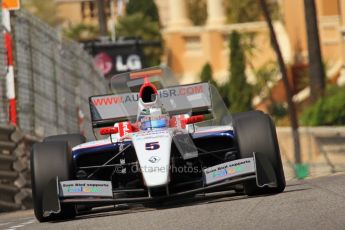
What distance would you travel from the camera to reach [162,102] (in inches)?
619

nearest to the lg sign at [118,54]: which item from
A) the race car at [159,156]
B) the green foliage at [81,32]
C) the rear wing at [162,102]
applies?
the green foliage at [81,32]

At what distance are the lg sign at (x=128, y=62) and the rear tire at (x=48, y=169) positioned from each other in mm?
Answer: 34536

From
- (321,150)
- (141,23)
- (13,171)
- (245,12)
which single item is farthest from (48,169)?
(141,23)

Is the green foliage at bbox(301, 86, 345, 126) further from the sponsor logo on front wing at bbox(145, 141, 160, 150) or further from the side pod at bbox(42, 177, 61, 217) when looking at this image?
the side pod at bbox(42, 177, 61, 217)

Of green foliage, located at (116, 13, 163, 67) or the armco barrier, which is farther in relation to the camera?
green foliage, located at (116, 13, 163, 67)

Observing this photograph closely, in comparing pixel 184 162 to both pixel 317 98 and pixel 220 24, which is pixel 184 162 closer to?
pixel 317 98

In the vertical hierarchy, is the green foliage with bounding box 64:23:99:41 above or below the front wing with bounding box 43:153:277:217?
above

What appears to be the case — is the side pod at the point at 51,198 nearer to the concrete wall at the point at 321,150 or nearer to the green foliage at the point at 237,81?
the concrete wall at the point at 321,150

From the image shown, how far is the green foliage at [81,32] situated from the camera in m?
67.9

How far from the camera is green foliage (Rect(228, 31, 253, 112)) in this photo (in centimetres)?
4981

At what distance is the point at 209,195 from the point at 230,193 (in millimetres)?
387

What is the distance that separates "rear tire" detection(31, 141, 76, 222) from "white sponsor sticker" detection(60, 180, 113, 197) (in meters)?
0.23

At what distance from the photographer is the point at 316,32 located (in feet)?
122

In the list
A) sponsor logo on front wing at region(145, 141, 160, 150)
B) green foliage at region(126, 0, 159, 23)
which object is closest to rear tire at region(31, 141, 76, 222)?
sponsor logo on front wing at region(145, 141, 160, 150)
